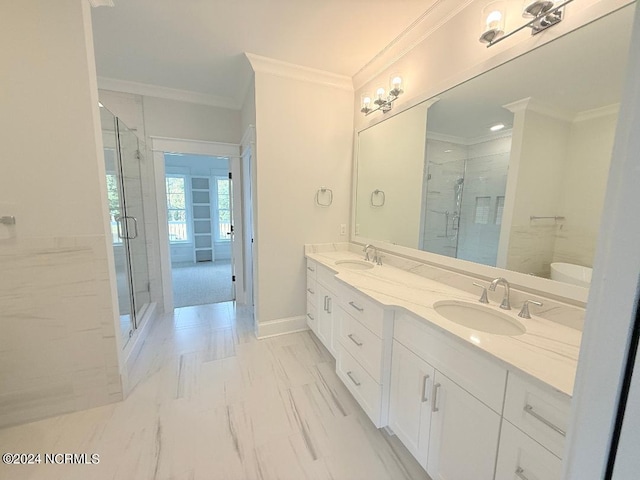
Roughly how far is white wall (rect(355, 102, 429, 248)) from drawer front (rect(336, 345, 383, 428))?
0.98 metres

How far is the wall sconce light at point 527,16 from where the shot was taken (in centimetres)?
110

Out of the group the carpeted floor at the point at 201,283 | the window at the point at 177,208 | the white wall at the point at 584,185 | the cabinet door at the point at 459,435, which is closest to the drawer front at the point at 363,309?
the cabinet door at the point at 459,435

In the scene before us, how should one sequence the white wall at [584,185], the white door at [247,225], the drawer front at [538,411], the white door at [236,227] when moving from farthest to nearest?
1. the white door at [236,227]
2. the white door at [247,225]
3. the white wall at [584,185]
4. the drawer front at [538,411]

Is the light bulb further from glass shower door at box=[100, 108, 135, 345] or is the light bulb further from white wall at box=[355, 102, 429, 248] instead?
glass shower door at box=[100, 108, 135, 345]

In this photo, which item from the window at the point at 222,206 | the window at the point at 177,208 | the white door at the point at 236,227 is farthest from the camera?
the window at the point at 222,206

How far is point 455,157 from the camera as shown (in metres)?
1.64

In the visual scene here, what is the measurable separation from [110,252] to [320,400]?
173 cm

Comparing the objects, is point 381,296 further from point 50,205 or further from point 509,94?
point 50,205

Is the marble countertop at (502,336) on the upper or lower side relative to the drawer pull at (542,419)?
upper

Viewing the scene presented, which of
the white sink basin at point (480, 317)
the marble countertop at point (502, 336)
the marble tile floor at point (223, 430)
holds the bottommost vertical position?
the marble tile floor at point (223, 430)

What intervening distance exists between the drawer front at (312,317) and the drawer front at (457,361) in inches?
48.3

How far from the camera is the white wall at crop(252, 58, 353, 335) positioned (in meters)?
2.32

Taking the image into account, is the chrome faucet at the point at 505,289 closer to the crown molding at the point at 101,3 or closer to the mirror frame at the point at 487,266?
the mirror frame at the point at 487,266

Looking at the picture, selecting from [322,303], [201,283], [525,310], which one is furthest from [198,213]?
[525,310]
